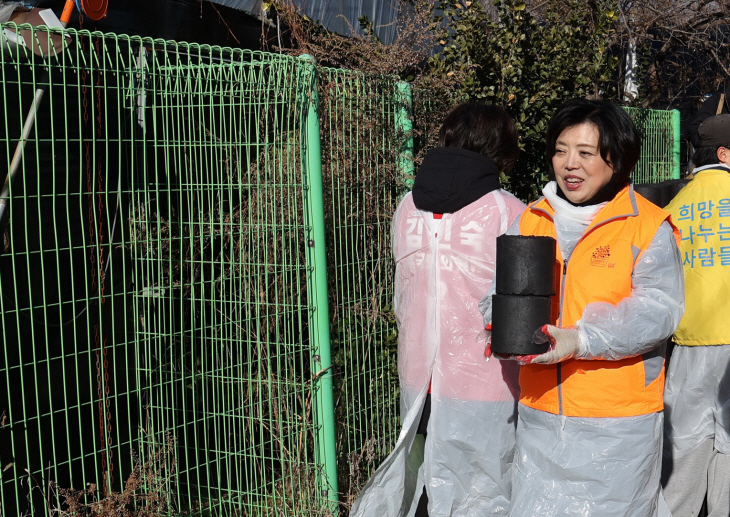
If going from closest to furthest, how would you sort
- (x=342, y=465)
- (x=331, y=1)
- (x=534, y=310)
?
1. (x=534, y=310)
2. (x=342, y=465)
3. (x=331, y=1)

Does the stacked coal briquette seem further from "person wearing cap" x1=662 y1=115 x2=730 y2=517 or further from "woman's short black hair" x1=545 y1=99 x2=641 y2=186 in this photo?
"person wearing cap" x1=662 y1=115 x2=730 y2=517

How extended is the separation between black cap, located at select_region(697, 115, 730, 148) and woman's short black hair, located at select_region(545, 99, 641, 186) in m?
1.44

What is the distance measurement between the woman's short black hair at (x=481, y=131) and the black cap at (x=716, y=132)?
3.74 feet

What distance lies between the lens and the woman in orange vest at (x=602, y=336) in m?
2.34

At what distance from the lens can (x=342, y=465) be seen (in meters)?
3.90

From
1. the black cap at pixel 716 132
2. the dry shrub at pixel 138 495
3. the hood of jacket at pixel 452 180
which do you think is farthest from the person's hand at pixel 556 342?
the black cap at pixel 716 132

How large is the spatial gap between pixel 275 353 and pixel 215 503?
76 centimetres

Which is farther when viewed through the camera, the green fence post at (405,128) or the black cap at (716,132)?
the green fence post at (405,128)

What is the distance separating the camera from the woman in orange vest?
2340mm

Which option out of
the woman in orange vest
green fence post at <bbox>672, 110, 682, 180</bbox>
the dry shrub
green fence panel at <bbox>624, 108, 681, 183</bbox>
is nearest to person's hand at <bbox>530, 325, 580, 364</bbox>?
the woman in orange vest

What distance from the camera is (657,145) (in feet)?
23.2

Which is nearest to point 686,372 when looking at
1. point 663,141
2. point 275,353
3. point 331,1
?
point 275,353

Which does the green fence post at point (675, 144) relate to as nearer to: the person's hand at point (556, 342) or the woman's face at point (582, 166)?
the woman's face at point (582, 166)

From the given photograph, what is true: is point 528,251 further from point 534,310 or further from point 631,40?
point 631,40
